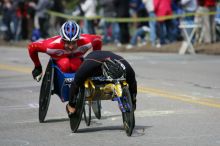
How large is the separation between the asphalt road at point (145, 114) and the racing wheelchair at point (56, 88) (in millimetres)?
164

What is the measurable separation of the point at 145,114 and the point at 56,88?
1.56 m

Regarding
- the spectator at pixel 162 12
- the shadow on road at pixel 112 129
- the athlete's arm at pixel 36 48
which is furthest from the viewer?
the spectator at pixel 162 12

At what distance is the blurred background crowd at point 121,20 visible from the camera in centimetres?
2553

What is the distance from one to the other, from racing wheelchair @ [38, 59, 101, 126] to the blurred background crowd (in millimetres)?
13443

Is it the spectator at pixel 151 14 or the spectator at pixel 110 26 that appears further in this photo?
the spectator at pixel 110 26

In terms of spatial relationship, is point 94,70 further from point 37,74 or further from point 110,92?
point 37,74

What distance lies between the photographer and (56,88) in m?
11.6

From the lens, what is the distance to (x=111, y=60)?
10.1 meters

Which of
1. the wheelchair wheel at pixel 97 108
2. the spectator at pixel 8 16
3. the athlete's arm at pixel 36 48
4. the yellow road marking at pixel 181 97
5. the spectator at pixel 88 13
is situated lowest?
the spectator at pixel 8 16

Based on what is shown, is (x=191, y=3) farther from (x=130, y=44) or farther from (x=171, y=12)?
(x=130, y=44)

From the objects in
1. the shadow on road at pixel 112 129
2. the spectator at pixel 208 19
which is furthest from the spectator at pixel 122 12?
the shadow on road at pixel 112 129

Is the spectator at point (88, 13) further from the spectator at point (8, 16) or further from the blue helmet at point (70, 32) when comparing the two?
the blue helmet at point (70, 32)

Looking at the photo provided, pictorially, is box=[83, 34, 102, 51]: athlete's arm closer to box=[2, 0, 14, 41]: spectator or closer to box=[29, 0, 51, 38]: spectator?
box=[29, 0, 51, 38]: spectator

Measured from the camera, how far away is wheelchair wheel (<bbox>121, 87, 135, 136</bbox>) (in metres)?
9.78
